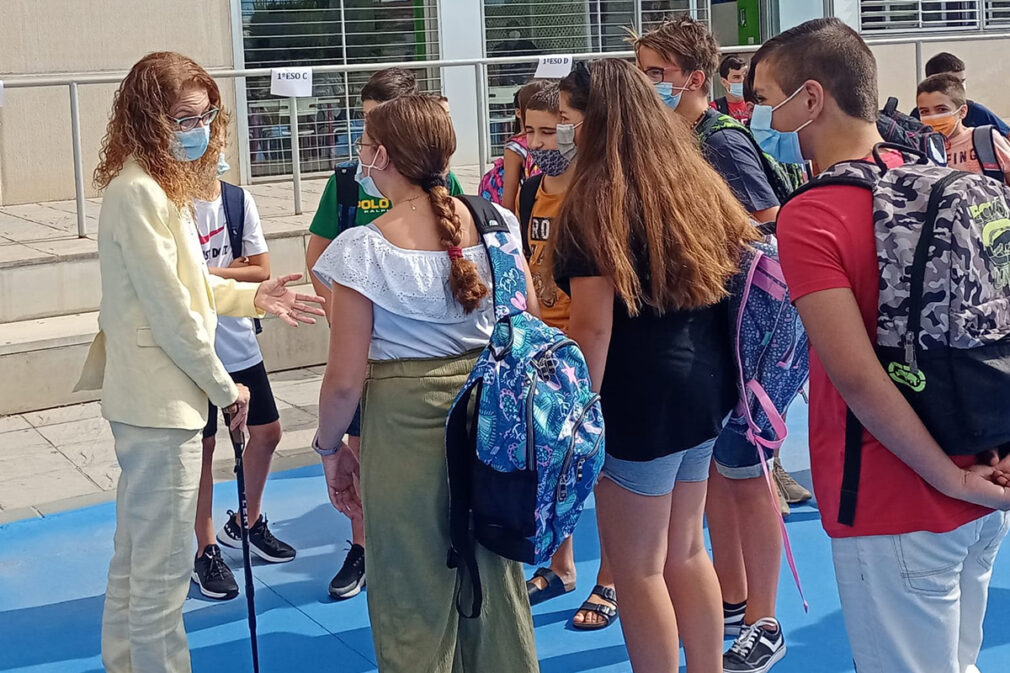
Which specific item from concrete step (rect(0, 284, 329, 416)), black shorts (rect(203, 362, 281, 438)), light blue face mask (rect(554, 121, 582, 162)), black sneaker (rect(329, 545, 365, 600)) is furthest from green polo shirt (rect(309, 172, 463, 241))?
concrete step (rect(0, 284, 329, 416))

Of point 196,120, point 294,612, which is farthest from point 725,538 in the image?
point 196,120

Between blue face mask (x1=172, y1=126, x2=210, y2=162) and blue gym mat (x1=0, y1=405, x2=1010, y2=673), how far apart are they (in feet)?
5.82

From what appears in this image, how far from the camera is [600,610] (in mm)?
4332

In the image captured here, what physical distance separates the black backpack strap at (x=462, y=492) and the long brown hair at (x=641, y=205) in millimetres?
490

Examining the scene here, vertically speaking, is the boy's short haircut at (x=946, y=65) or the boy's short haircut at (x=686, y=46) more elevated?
the boy's short haircut at (x=946, y=65)

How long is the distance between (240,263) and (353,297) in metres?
2.03

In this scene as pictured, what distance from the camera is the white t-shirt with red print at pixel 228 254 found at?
463cm

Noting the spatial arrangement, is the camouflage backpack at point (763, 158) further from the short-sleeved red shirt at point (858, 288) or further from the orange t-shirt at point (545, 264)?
the short-sleeved red shirt at point (858, 288)

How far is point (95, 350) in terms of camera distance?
3.50 meters

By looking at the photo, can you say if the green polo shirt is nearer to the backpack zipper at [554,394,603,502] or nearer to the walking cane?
the walking cane

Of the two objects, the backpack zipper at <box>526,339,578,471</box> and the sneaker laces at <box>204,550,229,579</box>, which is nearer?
the backpack zipper at <box>526,339,578,471</box>

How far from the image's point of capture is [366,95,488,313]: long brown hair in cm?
297

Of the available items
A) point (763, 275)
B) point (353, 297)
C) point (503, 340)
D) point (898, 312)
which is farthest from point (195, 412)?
point (898, 312)

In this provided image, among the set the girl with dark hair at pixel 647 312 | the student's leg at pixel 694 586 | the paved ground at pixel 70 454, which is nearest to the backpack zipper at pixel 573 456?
the girl with dark hair at pixel 647 312
